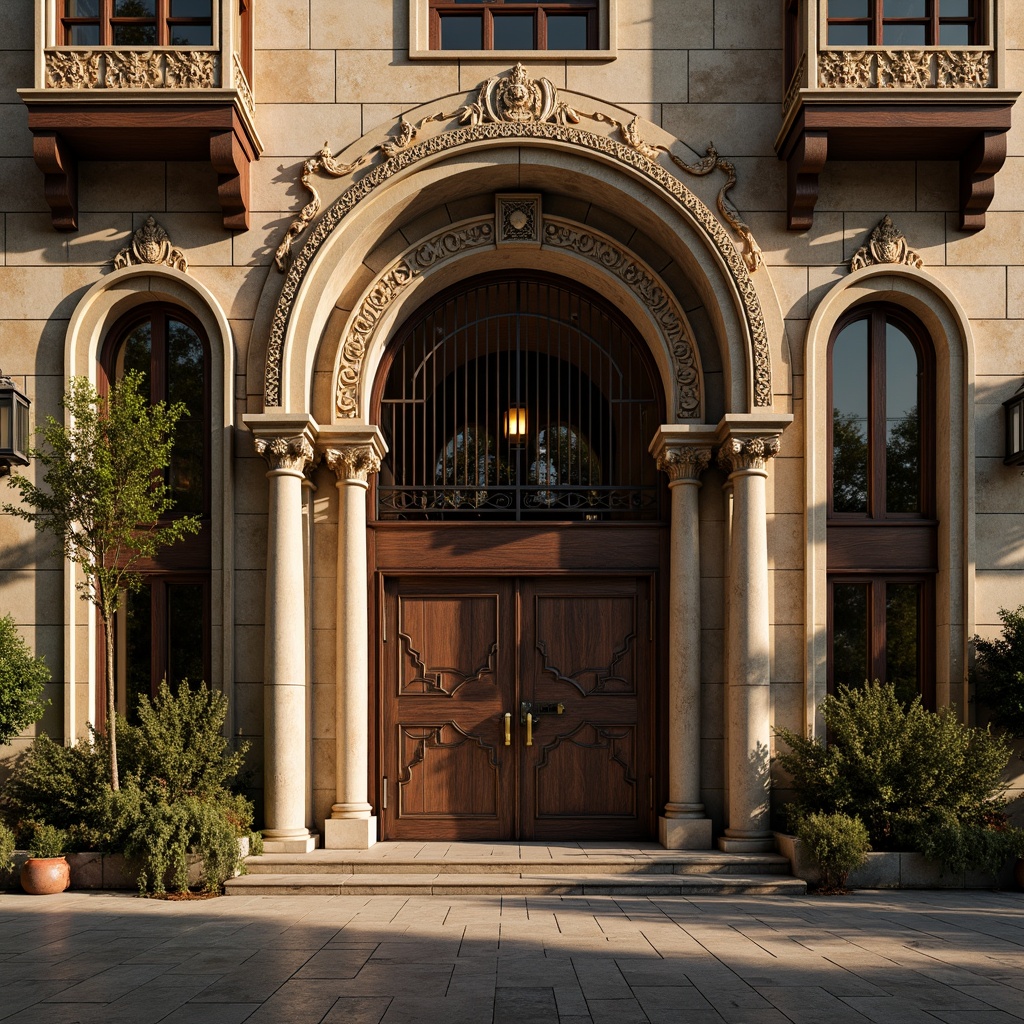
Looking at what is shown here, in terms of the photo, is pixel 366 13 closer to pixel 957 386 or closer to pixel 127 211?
pixel 127 211

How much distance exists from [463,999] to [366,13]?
421 inches

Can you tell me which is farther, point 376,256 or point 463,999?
Result: point 376,256

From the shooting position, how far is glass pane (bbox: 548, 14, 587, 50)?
13.1 m

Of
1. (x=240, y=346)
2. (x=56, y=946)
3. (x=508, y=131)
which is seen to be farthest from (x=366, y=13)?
(x=56, y=946)

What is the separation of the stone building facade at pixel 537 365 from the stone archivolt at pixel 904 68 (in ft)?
0.13

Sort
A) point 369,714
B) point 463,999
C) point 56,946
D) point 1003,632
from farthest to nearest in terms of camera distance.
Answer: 1. point 369,714
2. point 1003,632
3. point 56,946
4. point 463,999

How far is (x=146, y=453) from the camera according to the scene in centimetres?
1126

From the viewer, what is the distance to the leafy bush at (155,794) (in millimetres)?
10656

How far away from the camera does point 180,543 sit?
41.3 ft

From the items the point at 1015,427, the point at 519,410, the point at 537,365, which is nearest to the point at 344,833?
the point at 519,410

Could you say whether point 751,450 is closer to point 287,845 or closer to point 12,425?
point 287,845

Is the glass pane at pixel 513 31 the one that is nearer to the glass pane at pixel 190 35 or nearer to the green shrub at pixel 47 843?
the glass pane at pixel 190 35

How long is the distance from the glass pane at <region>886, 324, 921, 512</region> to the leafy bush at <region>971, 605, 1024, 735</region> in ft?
5.66

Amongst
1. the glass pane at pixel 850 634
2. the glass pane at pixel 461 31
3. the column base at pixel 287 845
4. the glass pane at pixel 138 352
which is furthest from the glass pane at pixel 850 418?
the glass pane at pixel 138 352
